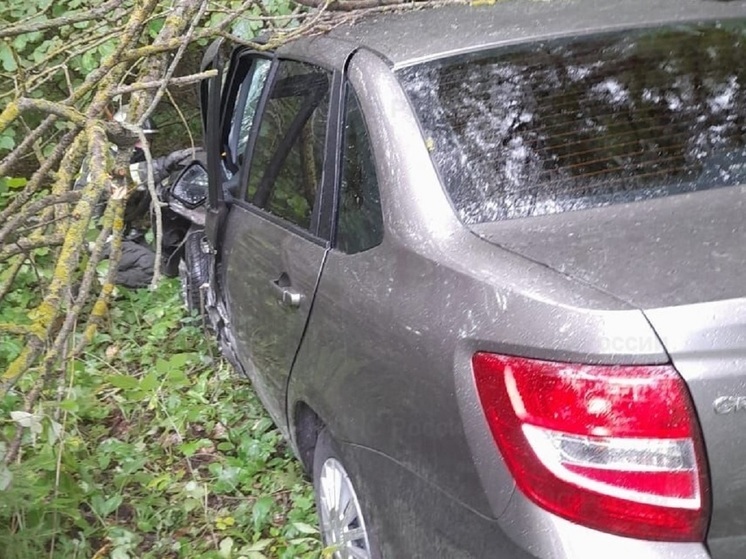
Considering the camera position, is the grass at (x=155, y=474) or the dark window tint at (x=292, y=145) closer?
the dark window tint at (x=292, y=145)

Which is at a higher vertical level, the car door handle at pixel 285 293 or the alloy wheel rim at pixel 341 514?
the car door handle at pixel 285 293

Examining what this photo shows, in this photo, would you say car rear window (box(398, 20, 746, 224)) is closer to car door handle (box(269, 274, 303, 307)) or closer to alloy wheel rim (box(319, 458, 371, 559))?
car door handle (box(269, 274, 303, 307))

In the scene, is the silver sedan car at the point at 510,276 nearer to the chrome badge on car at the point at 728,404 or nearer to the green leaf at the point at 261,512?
the chrome badge on car at the point at 728,404

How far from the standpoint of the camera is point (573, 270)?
1.62 meters

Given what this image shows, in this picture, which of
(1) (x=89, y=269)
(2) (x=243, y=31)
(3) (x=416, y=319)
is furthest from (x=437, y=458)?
(2) (x=243, y=31)

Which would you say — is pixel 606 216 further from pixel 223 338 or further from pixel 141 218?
pixel 141 218

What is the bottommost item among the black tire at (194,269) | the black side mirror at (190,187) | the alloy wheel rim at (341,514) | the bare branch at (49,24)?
the alloy wheel rim at (341,514)

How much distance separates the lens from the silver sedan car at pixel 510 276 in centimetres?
147

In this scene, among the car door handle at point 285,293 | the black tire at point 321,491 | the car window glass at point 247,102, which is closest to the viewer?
the black tire at point 321,491

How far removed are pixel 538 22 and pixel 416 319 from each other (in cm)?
114

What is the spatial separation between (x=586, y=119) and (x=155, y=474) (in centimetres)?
242

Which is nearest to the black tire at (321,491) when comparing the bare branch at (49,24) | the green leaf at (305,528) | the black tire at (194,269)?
the green leaf at (305,528)

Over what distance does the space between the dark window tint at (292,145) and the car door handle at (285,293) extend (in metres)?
0.19

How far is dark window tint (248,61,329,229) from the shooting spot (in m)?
2.64
